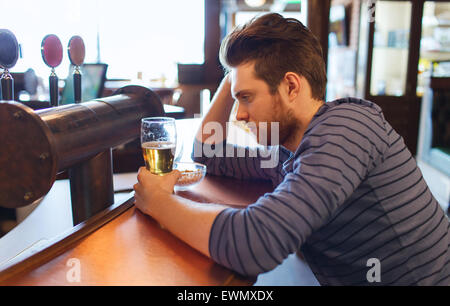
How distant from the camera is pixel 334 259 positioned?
2.97ft

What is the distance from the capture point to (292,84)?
951 mm

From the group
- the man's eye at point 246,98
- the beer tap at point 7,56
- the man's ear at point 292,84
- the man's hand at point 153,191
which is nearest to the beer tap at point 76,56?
the beer tap at point 7,56

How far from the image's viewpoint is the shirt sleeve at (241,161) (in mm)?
1170

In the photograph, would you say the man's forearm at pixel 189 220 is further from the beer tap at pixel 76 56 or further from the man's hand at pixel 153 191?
the beer tap at pixel 76 56

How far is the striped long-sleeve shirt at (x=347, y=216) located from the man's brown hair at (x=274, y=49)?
136 mm

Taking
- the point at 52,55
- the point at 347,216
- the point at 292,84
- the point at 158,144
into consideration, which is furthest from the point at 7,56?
the point at 347,216

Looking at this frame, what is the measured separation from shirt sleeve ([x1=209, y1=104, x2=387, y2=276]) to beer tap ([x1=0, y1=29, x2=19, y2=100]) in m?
0.56

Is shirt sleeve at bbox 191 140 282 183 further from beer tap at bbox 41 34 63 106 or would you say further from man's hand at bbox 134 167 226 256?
beer tap at bbox 41 34 63 106

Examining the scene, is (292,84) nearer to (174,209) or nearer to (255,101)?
(255,101)

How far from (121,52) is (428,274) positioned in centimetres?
542

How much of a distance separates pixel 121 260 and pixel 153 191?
21 cm
